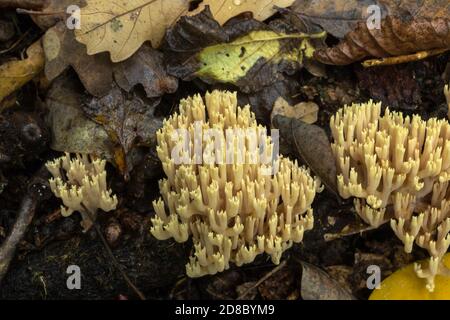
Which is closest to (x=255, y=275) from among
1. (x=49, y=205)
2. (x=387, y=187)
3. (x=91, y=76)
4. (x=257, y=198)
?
(x=257, y=198)

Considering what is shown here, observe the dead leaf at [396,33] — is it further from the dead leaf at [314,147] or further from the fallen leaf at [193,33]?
the fallen leaf at [193,33]

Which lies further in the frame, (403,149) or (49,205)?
(49,205)

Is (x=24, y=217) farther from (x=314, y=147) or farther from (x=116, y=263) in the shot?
(x=314, y=147)

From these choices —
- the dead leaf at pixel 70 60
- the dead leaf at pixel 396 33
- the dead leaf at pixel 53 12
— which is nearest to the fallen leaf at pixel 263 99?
the dead leaf at pixel 396 33

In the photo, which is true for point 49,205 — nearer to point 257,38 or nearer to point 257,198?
point 257,198

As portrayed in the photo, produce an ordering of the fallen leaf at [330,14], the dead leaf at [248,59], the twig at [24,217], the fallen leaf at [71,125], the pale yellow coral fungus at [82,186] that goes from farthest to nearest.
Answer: the fallen leaf at [330,14] < the dead leaf at [248,59] < the fallen leaf at [71,125] < the twig at [24,217] < the pale yellow coral fungus at [82,186]

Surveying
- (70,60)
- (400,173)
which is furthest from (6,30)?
(400,173)
